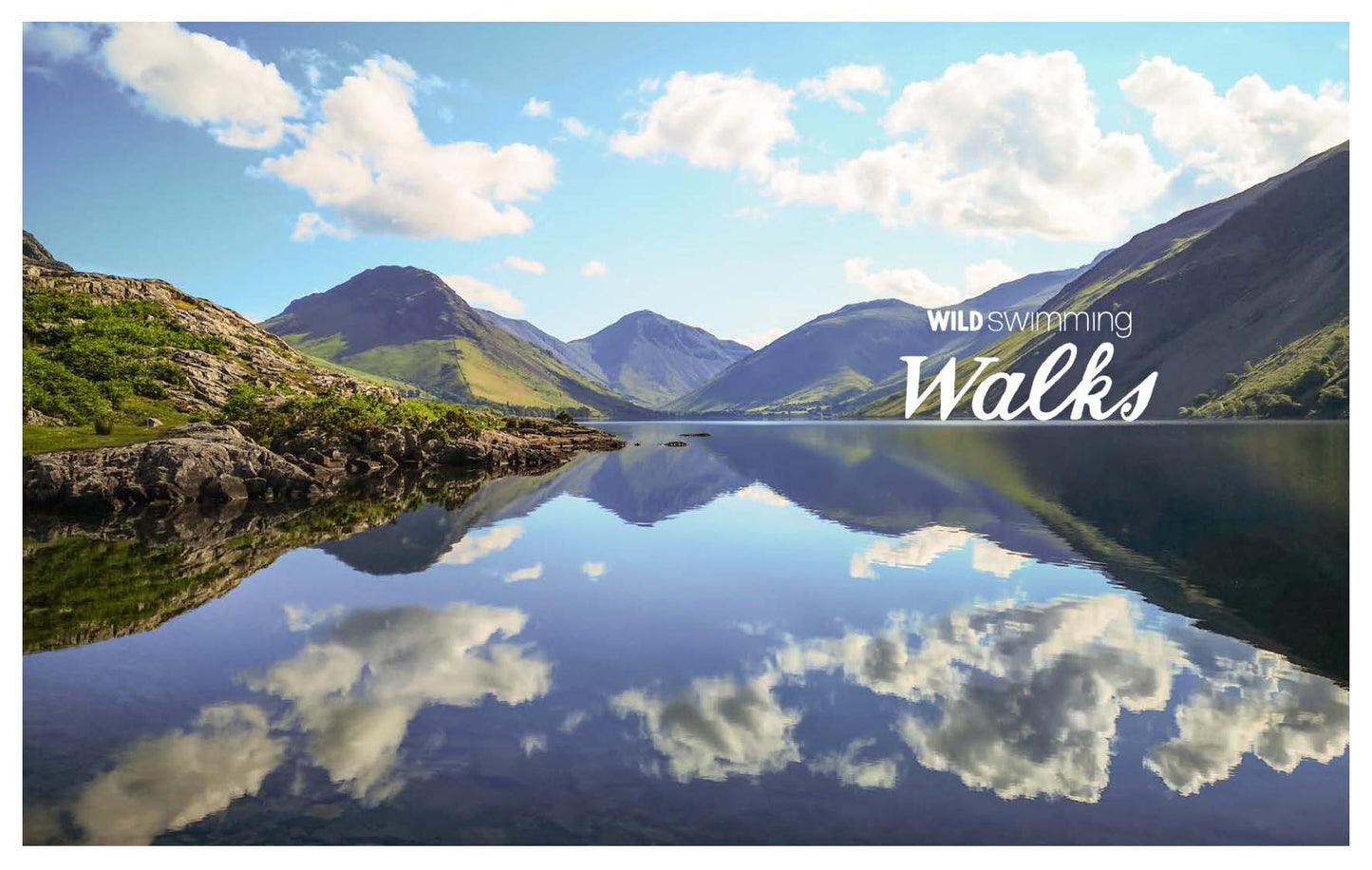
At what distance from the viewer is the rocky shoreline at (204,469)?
54.2 m

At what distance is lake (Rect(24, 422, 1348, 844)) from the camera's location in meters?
13.7

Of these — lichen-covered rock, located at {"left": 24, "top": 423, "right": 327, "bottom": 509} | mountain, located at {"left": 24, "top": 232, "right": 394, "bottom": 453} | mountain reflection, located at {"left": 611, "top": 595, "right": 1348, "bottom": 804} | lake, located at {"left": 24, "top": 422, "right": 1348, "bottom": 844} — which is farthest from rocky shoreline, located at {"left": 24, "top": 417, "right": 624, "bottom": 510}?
mountain reflection, located at {"left": 611, "top": 595, "right": 1348, "bottom": 804}

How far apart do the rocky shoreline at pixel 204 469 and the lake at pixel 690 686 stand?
10.9 meters

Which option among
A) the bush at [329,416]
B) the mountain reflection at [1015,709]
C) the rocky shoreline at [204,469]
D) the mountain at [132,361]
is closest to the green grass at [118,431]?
the mountain at [132,361]

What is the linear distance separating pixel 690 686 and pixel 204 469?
191 feet

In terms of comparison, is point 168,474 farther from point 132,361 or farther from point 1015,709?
point 1015,709

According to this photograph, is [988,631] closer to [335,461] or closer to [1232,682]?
[1232,682]

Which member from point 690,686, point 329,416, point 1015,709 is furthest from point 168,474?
point 1015,709

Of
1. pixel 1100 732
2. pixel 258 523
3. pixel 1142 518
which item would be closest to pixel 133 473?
pixel 258 523

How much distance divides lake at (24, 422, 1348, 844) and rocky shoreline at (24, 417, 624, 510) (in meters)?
10.9

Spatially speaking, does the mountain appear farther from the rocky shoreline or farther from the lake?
the lake

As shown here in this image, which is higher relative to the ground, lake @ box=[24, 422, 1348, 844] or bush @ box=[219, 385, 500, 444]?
bush @ box=[219, 385, 500, 444]

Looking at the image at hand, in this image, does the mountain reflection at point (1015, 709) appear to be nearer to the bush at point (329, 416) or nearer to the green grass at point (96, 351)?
the bush at point (329, 416)

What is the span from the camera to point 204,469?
197 feet
